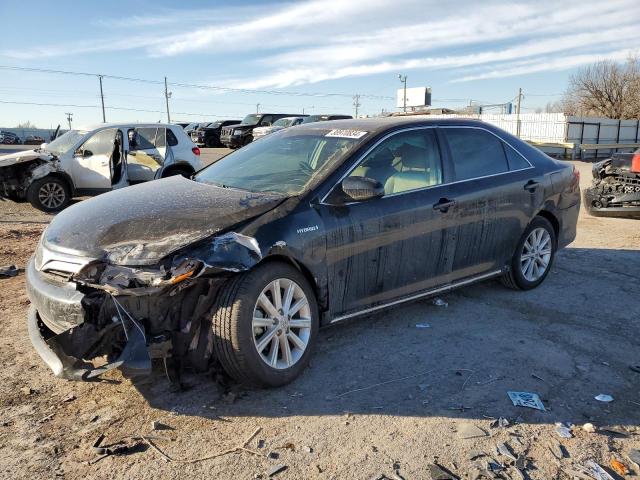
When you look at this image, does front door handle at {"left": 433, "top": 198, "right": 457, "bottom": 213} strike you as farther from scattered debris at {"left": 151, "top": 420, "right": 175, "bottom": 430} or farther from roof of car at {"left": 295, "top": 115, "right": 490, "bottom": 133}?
scattered debris at {"left": 151, "top": 420, "right": 175, "bottom": 430}

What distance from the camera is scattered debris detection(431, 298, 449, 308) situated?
511 centimetres

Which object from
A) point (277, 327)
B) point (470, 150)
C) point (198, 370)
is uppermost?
point (470, 150)

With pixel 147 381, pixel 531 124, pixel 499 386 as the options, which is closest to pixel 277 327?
pixel 147 381

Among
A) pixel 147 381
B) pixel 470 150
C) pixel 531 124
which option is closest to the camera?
pixel 147 381

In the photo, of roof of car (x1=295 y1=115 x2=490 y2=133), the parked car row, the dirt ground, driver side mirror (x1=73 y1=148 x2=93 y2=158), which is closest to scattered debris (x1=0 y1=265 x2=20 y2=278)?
the dirt ground

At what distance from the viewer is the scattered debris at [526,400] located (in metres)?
→ 3.36

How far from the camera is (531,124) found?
118 ft

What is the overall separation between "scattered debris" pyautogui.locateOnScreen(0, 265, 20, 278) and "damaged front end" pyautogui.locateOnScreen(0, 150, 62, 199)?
15.2 ft

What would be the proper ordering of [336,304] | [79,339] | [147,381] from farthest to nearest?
[336,304]
[147,381]
[79,339]

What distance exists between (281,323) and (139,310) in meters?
0.88

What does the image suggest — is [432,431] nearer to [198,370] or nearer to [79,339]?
[198,370]

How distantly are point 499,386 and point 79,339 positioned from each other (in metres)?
2.62

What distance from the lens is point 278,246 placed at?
347 cm

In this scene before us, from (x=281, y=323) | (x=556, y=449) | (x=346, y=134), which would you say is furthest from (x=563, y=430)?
(x=346, y=134)
